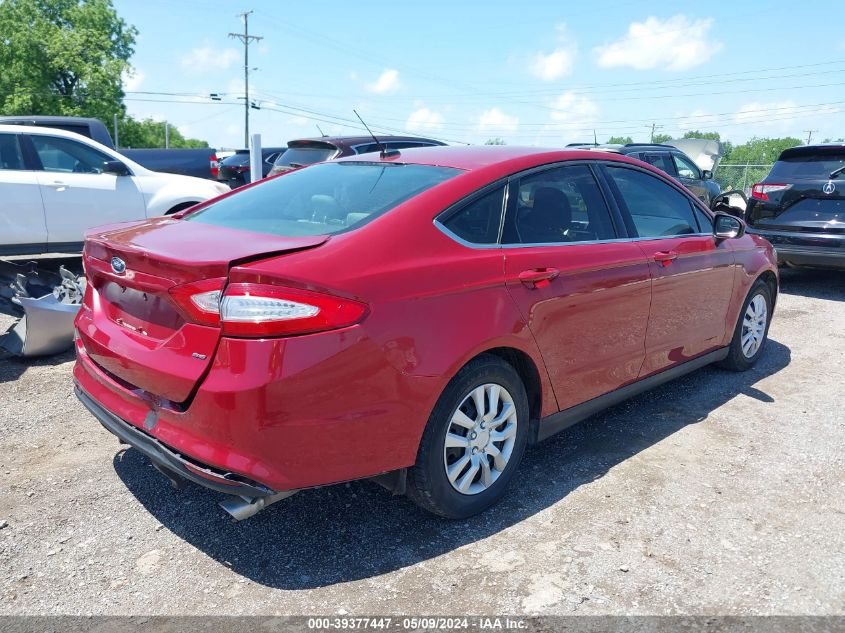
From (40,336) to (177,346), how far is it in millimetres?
3181

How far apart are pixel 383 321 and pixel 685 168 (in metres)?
12.4

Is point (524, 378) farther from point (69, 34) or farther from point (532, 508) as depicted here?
point (69, 34)

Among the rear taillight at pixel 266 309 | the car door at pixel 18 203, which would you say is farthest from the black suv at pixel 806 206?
the car door at pixel 18 203

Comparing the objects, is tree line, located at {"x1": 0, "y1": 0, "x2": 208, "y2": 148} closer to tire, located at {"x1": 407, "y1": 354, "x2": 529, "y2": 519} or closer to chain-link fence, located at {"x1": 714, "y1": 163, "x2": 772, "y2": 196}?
chain-link fence, located at {"x1": 714, "y1": 163, "x2": 772, "y2": 196}

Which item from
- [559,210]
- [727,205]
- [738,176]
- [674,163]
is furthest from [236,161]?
[738,176]

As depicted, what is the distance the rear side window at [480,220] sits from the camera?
9.66ft

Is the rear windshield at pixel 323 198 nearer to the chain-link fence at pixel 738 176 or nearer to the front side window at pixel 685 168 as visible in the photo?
the front side window at pixel 685 168

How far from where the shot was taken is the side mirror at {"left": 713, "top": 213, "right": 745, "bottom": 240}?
14.8ft

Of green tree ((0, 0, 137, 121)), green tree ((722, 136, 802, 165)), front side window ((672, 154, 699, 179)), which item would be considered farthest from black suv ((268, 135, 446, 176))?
green tree ((722, 136, 802, 165))

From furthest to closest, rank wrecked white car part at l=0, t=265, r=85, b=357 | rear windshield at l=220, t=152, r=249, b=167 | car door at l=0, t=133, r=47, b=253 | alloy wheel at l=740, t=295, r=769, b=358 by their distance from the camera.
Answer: rear windshield at l=220, t=152, r=249, b=167 < car door at l=0, t=133, r=47, b=253 < alloy wheel at l=740, t=295, r=769, b=358 < wrecked white car part at l=0, t=265, r=85, b=357

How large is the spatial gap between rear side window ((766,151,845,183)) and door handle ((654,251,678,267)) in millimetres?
4836

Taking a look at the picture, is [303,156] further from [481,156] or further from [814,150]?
[481,156]

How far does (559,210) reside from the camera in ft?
11.5

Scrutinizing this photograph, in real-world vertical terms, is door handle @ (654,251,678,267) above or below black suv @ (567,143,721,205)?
below
